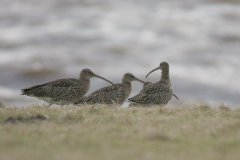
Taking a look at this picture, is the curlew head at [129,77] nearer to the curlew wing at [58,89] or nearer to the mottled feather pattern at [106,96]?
the mottled feather pattern at [106,96]

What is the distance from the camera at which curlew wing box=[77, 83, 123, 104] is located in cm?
1280

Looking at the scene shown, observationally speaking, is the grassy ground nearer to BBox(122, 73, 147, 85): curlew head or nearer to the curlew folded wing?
the curlew folded wing

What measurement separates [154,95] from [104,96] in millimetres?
1982

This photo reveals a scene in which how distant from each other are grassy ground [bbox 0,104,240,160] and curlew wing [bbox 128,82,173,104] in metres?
2.80

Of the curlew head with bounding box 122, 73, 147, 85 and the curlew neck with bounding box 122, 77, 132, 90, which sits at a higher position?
the curlew head with bounding box 122, 73, 147, 85

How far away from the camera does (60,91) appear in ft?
39.4

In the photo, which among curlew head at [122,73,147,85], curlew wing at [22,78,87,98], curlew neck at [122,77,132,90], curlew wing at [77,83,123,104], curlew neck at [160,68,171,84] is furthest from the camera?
curlew head at [122,73,147,85]

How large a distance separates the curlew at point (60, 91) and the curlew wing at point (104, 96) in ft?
1.41

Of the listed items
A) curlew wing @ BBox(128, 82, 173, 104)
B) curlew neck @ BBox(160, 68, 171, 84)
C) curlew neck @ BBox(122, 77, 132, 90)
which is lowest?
curlew wing @ BBox(128, 82, 173, 104)

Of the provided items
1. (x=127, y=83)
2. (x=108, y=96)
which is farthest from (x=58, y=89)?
(x=127, y=83)

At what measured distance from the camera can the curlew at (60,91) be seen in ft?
39.5

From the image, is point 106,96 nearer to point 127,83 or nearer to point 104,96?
A: point 104,96

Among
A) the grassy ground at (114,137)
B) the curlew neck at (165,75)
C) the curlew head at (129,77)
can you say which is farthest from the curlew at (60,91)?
the curlew neck at (165,75)

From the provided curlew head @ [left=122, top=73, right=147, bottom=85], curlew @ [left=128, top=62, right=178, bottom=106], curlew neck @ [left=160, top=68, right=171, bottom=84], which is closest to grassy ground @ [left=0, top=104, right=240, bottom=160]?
curlew @ [left=128, top=62, right=178, bottom=106]
